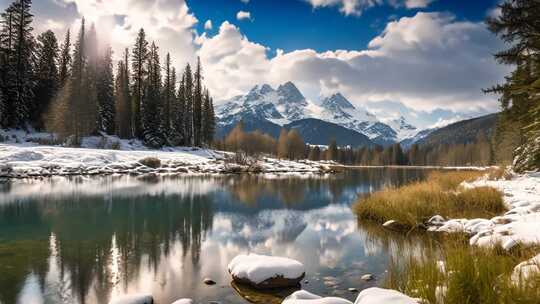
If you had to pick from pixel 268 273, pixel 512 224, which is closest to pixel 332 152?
pixel 512 224

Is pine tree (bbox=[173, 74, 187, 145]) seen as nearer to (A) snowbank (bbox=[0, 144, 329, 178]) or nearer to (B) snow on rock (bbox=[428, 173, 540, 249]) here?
(A) snowbank (bbox=[0, 144, 329, 178])

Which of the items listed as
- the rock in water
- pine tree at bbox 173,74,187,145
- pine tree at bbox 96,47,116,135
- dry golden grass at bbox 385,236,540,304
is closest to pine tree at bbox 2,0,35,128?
pine tree at bbox 96,47,116,135

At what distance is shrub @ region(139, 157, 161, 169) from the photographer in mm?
44812

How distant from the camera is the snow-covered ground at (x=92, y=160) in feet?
111

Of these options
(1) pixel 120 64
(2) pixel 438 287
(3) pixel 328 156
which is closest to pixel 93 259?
(2) pixel 438 287

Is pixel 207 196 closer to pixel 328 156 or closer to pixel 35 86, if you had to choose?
pixel 35 86

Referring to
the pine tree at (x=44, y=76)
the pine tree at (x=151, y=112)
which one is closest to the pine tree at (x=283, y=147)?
the pine tree at (x=151, y=112)

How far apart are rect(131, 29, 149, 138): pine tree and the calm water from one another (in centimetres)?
3984

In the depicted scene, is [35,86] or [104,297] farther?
[35,86]

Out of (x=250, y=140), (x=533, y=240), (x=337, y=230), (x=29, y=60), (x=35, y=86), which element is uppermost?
(x=29, y=60)

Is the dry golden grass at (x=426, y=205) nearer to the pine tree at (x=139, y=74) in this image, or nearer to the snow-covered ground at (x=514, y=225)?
the snow-covered ground at (x=514, y=225)

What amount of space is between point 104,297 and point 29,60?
5827cm

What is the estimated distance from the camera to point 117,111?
6044 centimetres

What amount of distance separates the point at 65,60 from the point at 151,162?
3065cm
